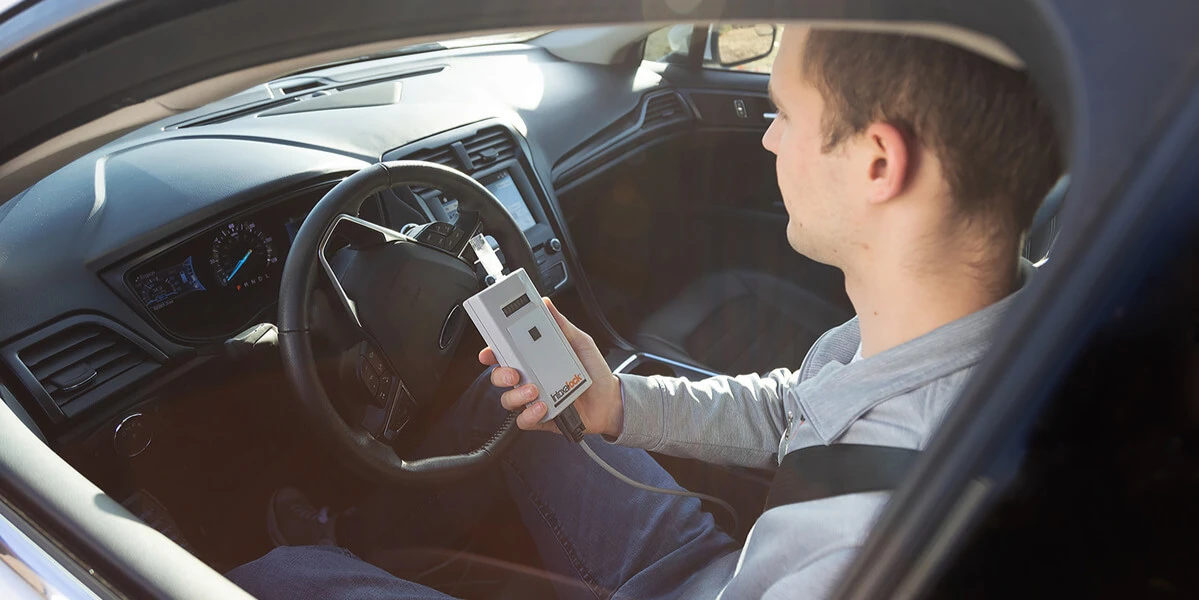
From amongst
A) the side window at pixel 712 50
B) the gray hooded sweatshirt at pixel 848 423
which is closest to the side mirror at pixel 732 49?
the side window at pixel 712 50

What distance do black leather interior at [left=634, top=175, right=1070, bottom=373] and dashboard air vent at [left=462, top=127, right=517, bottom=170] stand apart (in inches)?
31.2

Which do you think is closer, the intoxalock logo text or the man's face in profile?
the man's face in profile

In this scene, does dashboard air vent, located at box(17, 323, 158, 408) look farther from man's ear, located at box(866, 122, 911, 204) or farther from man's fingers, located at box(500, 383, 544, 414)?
man's ear, located at box(866, 122, 911, 204)

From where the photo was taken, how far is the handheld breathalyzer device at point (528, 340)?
142 cm

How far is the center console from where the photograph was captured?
260 cm

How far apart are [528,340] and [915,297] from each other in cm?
71

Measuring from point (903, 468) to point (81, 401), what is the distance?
1.55 m

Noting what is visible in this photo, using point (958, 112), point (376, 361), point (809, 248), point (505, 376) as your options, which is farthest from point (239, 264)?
point (958, 112)

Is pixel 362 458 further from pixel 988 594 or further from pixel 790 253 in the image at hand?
pixel 790 253

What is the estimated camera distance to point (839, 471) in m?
0.92

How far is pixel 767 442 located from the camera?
1.46 m

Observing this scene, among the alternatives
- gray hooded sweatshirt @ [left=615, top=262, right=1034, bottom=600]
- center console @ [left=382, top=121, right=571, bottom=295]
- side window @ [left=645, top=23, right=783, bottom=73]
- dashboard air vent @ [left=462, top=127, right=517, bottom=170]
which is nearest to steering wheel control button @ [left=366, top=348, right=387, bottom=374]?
gray hooded sweatshirt @ [left=615, top=262, right=1034, bottom=600]

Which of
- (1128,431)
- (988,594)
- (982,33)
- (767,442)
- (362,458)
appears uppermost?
(982,33)

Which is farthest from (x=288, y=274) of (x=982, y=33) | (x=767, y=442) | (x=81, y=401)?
(x=982, y=33)
